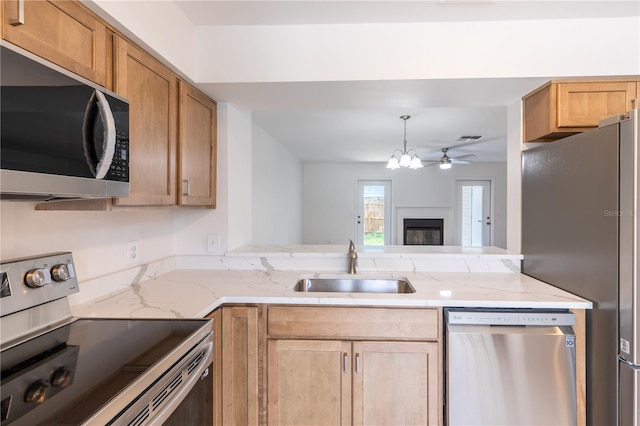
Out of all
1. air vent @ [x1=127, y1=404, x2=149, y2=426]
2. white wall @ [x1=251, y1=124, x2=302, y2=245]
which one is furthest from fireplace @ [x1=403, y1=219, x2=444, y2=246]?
air vent @ [x1=127, y1=404, x2=149, y2=426]

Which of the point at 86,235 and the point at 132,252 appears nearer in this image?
the point at 86,235

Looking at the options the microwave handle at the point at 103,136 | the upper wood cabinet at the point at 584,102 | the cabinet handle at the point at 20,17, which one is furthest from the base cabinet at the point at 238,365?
the upper wood cabinet at the point at 584,102

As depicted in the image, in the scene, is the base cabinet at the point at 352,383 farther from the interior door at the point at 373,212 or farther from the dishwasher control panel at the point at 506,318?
the interior door at the point at 373,212

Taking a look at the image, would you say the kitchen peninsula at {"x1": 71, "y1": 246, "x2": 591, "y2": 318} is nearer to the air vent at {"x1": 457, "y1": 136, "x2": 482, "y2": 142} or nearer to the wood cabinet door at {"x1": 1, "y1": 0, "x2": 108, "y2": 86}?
the wood cabinet door at {"x1": 1, "y1": 0, "x2": 108, "y2": 86}

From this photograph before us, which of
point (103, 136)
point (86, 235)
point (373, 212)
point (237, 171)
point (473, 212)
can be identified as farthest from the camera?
point (373, 212)

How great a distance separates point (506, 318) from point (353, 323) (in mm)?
679

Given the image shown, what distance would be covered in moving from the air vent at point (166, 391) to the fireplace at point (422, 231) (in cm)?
642

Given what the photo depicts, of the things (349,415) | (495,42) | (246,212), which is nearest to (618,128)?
(495,42)

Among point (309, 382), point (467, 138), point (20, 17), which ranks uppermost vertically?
point (467, 138)

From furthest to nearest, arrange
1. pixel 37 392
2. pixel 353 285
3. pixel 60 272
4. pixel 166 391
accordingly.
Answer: pixel 353 285, pixel 60 272, pixel 166 391, pixel 37 392

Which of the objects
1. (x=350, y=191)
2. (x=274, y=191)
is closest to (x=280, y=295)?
(x=274, y=191)

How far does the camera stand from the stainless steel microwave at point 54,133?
2.61 ft

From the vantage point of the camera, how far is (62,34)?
40.3 inches

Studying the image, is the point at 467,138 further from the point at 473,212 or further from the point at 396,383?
the point at 396,383
